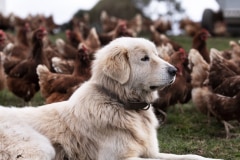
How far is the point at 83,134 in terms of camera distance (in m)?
5.41

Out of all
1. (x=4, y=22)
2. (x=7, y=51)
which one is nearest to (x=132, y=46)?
(x=7, y=51)

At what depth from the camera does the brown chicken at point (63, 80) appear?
900 centimetres

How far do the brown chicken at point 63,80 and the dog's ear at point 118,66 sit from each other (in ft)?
11.8

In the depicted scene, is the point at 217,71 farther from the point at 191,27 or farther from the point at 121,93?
the point at 191,27

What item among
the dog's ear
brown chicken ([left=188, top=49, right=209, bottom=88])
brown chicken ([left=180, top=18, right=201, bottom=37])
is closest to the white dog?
the dog's ear

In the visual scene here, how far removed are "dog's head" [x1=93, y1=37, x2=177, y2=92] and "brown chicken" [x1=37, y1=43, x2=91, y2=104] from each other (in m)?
3.54

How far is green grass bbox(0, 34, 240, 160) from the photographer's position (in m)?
6.95

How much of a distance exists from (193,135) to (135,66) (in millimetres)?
3288

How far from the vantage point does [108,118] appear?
533 cm

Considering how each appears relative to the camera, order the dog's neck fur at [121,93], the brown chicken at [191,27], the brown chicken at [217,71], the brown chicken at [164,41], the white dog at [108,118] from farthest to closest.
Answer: the brown chicken at [191,27] < the brown chicken at [164,41] < the brown chicken at [217,71] < the dog's neck fur at [121,93] < the white dog at [108,118]

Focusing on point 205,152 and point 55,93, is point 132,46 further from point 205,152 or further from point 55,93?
point 55,93

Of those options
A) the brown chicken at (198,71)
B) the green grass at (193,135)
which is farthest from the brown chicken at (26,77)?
the brown chicken at (198,71)

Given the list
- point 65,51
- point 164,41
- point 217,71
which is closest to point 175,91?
point 217,71

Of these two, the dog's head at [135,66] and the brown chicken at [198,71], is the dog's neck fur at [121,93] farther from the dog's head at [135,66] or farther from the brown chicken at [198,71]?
the brown chicken at [198,71]
